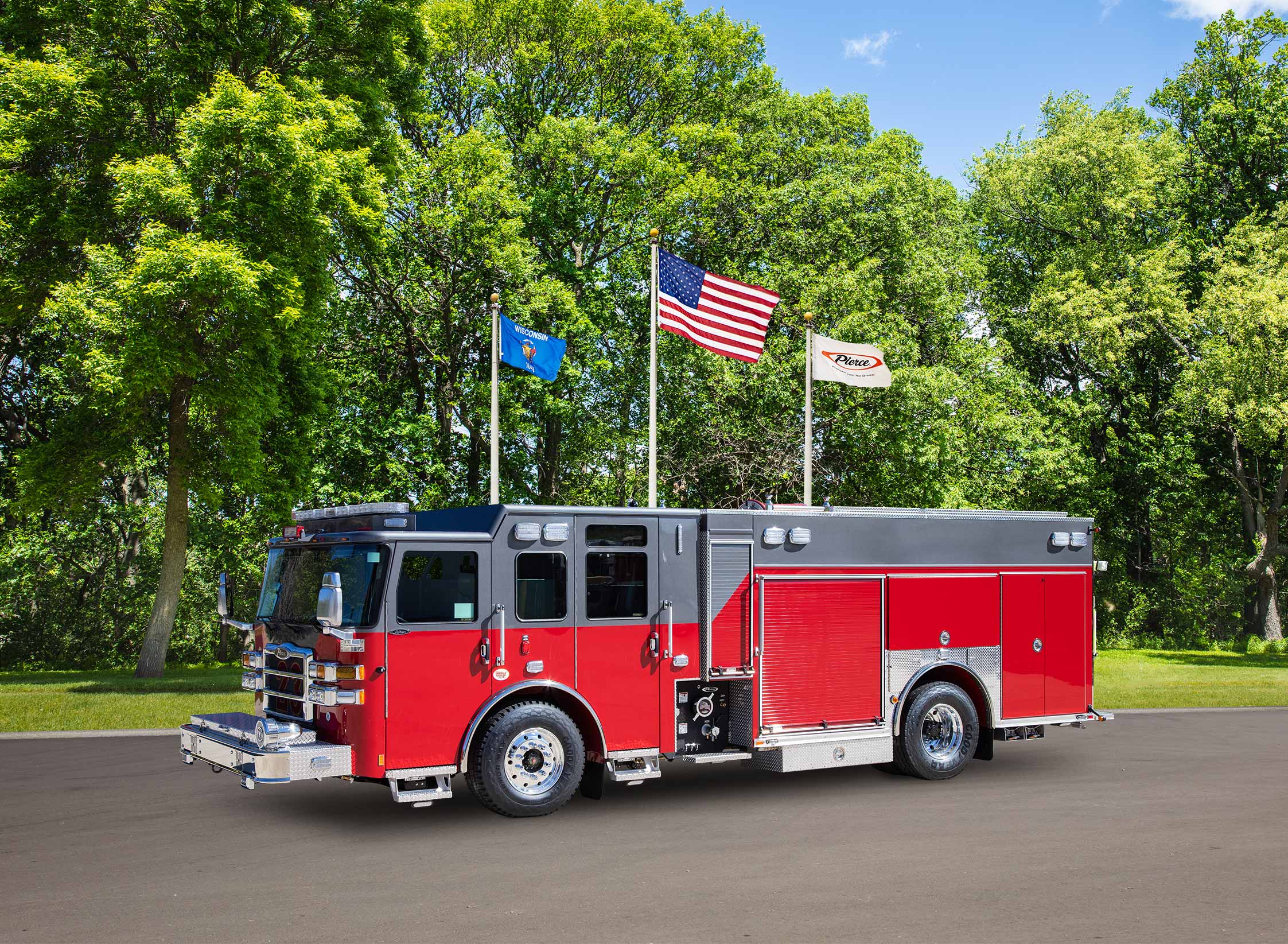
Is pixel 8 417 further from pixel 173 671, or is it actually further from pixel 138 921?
A: pixel 138 921

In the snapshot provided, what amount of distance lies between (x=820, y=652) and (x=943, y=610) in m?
1.70

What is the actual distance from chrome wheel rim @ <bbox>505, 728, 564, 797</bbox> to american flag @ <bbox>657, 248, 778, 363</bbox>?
9.72 metres

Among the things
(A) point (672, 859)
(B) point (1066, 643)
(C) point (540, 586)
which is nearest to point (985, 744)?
(B) point (1066, 643)

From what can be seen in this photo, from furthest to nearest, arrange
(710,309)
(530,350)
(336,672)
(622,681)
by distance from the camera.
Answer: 1. (530,350)
2. (710,309)
3. (622,681)
4. (336,672)

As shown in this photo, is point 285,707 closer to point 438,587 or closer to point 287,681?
point 287,681

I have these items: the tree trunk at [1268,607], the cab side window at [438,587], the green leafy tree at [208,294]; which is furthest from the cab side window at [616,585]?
the tree trunk at [1268,607]

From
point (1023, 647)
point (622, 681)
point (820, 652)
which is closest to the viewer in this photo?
point (622, 681)

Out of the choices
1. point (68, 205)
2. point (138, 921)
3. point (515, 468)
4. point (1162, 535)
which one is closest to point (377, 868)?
point (138, 921)

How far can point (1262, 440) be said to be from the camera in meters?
34.6

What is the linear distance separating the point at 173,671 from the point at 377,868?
22010 millimetres

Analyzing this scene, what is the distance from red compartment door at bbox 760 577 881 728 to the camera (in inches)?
444

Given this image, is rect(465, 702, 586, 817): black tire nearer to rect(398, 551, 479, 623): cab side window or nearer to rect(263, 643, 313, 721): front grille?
rect(398, 551, 479, 623): cab side window

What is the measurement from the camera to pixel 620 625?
35.0ft

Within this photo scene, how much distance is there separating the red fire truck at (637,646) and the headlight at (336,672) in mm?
21
